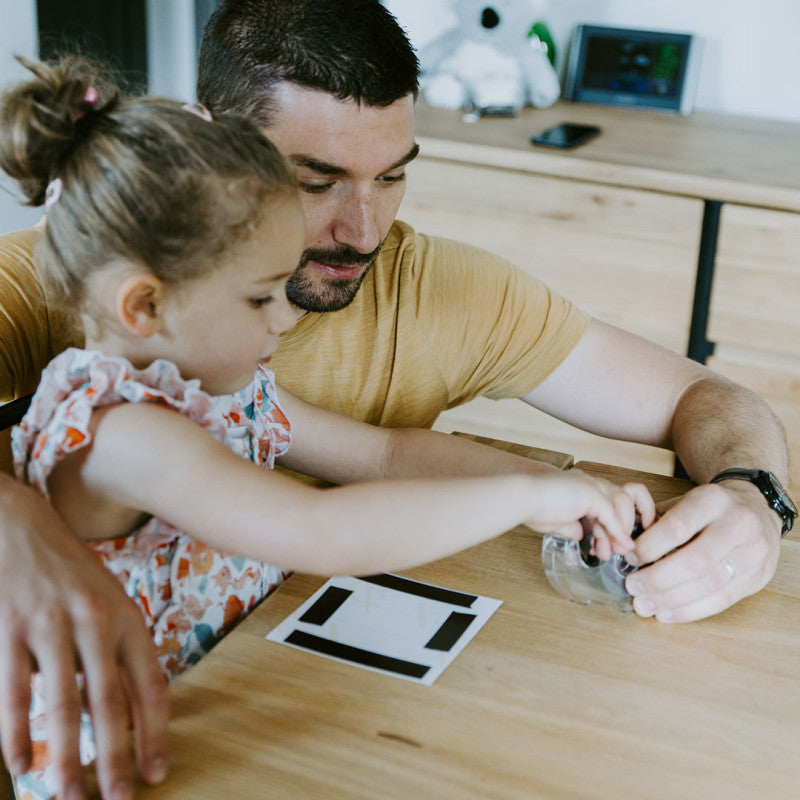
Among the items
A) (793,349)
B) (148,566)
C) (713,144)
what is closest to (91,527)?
(148,566)

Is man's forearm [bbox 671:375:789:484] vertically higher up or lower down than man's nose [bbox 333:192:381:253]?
lower down

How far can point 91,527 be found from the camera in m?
0.85

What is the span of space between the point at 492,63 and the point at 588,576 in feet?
6.32

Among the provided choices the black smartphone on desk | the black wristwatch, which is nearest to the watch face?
the black wristwatch

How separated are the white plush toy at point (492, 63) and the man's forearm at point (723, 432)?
1408 mm

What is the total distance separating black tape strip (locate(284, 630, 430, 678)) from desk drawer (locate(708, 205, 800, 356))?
167cm

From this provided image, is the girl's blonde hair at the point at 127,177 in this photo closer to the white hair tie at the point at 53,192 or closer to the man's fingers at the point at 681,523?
the white hair tie at the point at 53,192

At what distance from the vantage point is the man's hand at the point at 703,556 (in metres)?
0.94

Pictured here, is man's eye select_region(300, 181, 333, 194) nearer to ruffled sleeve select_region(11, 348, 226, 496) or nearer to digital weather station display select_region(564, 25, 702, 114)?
ruffled sleeve select_region(11, 348, 226, 496)

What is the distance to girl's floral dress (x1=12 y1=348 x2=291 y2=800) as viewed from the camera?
0.81m

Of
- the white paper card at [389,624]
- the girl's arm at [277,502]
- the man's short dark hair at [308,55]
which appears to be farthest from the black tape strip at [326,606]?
the man's short dark hair at [308,55]

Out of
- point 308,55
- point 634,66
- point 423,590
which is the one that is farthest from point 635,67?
point 423,590

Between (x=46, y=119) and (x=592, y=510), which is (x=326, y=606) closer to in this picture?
(x=592, y=510)

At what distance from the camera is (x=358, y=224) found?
4.33ft
